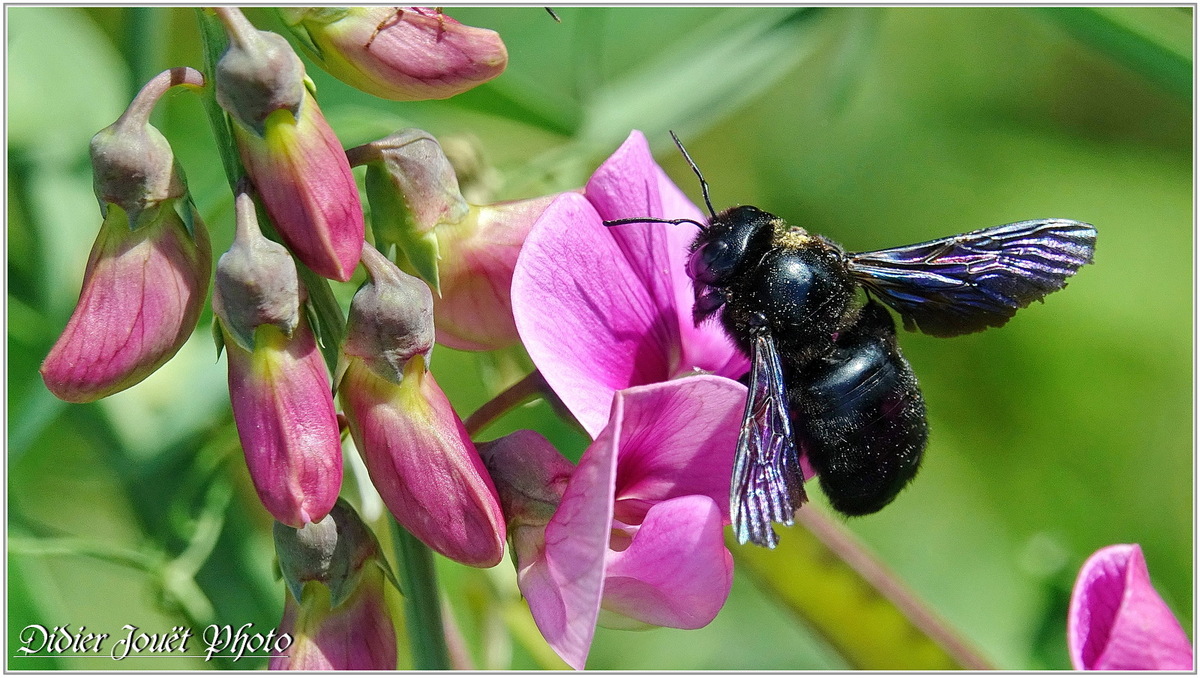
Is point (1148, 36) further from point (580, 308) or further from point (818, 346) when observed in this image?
point (580, 308)

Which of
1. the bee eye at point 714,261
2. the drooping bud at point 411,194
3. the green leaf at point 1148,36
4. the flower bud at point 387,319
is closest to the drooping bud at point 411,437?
the flower bud at point 387,319

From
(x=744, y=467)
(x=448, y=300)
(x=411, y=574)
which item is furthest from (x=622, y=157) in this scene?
(x=411, y=574)

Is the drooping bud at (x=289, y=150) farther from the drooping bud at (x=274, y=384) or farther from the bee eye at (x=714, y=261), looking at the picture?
the bee eye at (x=714, y=261)

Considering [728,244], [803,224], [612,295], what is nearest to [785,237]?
[728,244]

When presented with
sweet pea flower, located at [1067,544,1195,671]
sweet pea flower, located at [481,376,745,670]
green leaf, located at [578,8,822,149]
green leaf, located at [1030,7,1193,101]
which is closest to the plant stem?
sweet pea flower, located at [481,376,745,670]

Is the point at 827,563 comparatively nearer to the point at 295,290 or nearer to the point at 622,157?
the point at 622,157
